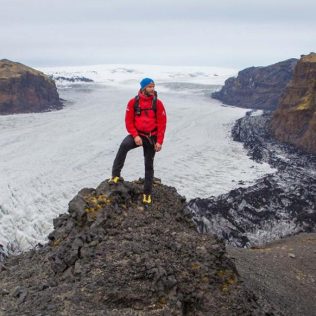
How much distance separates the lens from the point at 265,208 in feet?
91.7

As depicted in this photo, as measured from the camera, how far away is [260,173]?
34.3 metres

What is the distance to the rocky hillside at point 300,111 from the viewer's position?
139 ft

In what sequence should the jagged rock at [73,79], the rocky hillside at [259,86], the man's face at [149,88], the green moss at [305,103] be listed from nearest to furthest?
1. the man's face at [149,88]
2. the green moss at [305,103]
3. the rocky hillside at [259,86]
4. the jagged rock at [73,79]

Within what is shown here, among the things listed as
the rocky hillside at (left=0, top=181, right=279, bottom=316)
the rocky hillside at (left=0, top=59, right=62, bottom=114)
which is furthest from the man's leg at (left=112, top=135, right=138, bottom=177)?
the rocky hillside at (left=0, top=59, right=62, bottom=114)

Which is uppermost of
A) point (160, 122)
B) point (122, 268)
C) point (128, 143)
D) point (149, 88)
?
point (149, 88)

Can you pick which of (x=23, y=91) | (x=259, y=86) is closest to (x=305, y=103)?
(x=23, y=91)

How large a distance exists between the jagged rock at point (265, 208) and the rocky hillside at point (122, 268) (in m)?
12.6

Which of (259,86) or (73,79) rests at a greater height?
(259,86)

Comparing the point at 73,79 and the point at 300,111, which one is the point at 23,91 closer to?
the point at 300,111

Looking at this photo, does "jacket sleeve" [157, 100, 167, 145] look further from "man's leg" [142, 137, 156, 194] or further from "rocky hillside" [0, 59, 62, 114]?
"rocky hillside" [0, 59, 62, 114]

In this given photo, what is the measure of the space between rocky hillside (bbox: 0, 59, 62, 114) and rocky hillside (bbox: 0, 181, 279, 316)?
189 feet

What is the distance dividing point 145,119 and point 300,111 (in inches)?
1516

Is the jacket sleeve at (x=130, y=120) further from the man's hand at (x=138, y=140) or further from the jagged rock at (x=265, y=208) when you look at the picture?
the jagged rock at (x=265, y=208)

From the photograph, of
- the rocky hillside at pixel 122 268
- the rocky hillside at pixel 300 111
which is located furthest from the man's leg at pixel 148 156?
the rocky hillside at pixel 300 111
